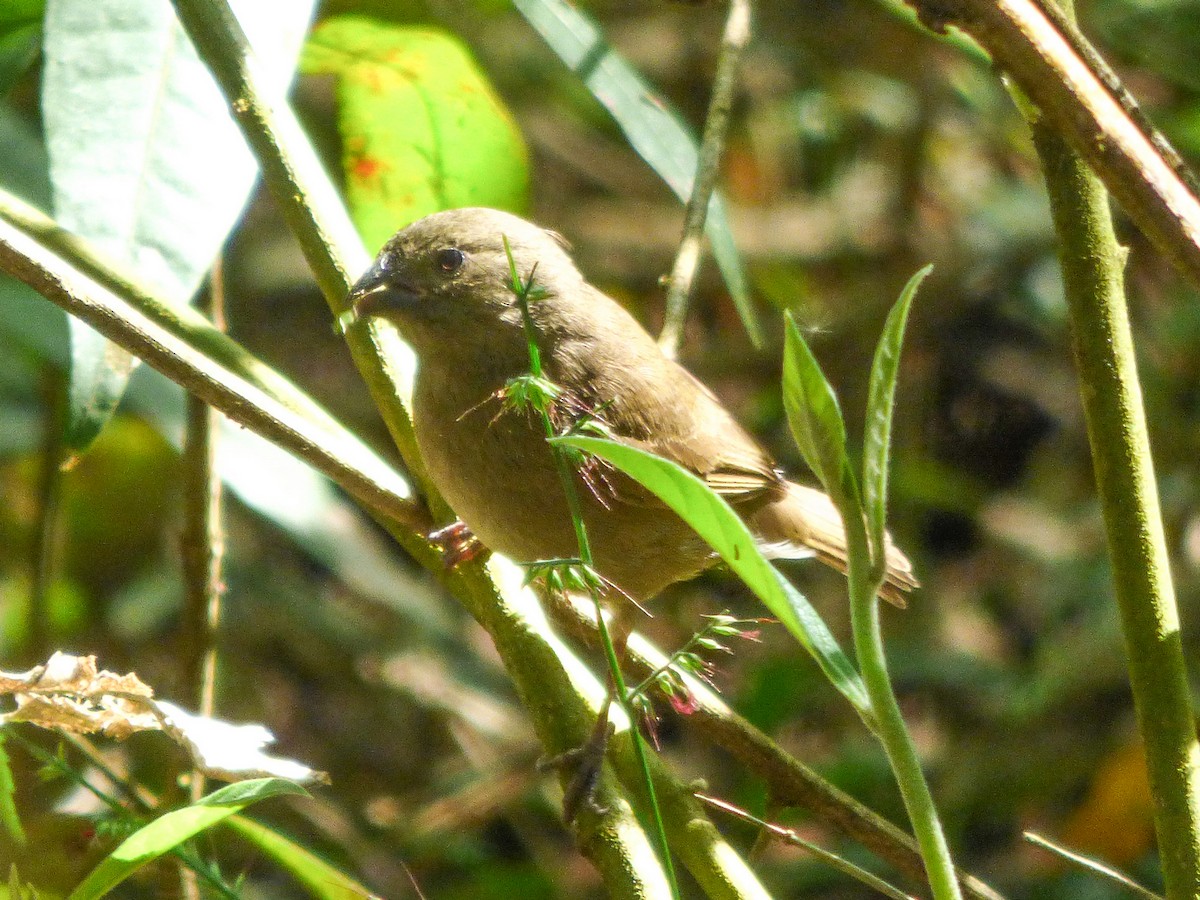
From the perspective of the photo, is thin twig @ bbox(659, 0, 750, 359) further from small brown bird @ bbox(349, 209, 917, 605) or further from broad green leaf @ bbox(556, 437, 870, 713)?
broad green leaf @ bbox(556, 437, 870, 713)

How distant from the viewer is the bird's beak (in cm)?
250

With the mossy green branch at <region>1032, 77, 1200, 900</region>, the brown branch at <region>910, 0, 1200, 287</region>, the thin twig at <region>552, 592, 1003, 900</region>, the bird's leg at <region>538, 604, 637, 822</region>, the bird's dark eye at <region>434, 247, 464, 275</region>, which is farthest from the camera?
the bird's dark eye at <region>434, 247, 464, 275</region>

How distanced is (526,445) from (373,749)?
316 cm

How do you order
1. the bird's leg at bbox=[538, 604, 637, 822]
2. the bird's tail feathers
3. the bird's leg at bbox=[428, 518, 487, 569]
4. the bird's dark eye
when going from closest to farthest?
the bird's leg at bbox=[538, 604, 637, 822] < the bird's leg at bbox=[428, 518, 487, 569] < the bird's dark eye < the bird's tail feathers

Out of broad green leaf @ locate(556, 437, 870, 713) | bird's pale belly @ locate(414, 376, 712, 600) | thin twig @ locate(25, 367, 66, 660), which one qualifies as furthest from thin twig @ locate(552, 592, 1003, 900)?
thin twig @ locate(25, 367, 66, 660)

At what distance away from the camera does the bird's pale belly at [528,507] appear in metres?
2.89

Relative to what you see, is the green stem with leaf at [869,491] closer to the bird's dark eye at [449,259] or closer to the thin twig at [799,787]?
the thin twig at [799,787]

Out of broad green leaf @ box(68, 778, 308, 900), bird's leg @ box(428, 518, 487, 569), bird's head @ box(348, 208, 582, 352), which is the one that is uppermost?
bird's head @ box(348, 208, 582, 352)

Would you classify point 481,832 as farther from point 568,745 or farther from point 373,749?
point 568,745

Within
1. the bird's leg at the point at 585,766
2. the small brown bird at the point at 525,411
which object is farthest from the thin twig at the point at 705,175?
the bird's leg at the point at 585,766

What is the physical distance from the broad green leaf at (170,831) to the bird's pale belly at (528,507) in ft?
3.69

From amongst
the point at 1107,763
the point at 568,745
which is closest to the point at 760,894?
the point at 568,745

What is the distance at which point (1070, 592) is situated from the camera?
584 cm

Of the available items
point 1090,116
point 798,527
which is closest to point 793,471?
point 798,527
